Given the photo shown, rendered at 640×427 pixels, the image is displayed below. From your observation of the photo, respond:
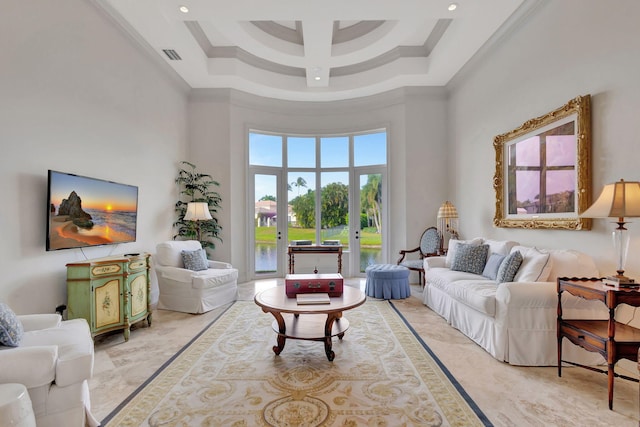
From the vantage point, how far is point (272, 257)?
22.2 ft

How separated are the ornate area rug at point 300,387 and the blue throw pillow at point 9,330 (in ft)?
2.46

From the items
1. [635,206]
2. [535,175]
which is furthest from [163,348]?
[535,175]

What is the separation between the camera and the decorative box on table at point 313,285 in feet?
10.4

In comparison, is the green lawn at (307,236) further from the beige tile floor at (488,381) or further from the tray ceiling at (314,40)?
the beige tile floor at (488,381)

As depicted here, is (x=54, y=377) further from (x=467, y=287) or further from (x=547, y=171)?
(x=547, y=171)

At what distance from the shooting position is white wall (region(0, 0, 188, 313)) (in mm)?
2637

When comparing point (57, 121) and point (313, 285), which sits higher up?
point (57, 121)

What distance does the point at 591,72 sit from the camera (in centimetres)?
292

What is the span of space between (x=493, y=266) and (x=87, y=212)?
461 centimetres

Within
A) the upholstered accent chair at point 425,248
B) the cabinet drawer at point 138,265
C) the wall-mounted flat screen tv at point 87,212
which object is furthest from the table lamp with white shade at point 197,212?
the upholstered accent chair at point 425,248

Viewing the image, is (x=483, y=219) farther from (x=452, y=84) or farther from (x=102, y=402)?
(x=102, y=402)

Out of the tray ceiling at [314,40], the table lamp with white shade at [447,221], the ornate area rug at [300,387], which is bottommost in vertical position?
the ornate area rug at [300,387]

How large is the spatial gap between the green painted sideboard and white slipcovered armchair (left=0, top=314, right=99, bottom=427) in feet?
3.56

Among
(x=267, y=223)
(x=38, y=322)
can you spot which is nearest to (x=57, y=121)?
(x=38, y=322)
